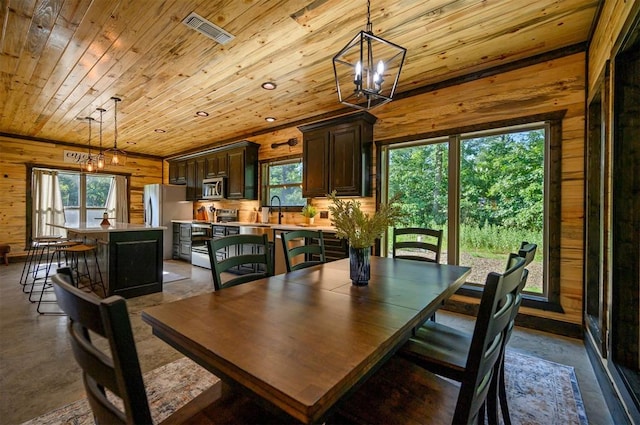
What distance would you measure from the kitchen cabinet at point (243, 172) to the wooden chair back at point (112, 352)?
5.09 meters

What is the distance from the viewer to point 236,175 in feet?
19.1

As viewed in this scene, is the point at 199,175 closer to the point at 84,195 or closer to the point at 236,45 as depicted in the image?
the point at 84,195

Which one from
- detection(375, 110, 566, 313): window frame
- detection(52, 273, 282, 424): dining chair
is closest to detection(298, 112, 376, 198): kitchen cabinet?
detection(375, 110, 566, 313): window frame

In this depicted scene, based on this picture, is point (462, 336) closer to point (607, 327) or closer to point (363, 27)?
point (607, 327)

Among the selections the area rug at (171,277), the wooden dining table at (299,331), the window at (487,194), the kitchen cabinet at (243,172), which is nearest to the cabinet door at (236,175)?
the kitchen cabinet at (243,172)

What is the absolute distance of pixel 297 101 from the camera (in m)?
4.24

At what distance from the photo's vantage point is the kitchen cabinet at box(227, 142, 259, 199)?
568cm

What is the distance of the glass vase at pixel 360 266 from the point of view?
5.47 feet

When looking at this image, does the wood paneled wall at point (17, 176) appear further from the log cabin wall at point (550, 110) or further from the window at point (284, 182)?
the log cabin wall at point (550, 110)

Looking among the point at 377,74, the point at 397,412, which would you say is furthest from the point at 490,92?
the point at 397,412

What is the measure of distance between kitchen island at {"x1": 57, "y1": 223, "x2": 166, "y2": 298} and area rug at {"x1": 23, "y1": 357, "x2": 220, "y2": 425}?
6.71ft

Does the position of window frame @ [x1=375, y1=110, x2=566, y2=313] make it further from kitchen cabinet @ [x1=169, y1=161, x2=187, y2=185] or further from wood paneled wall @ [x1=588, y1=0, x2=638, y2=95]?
kitchen cabinet @ [x1=169, y1=161, x2=187, y2=185]

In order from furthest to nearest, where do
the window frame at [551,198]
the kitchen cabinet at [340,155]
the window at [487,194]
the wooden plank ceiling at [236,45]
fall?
the kitchen cabinet at [340,155], the window at [487,194], the window frame at [551,198], the wooden plank ceiling at [236,45]

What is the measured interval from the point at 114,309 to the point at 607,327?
280 cm
